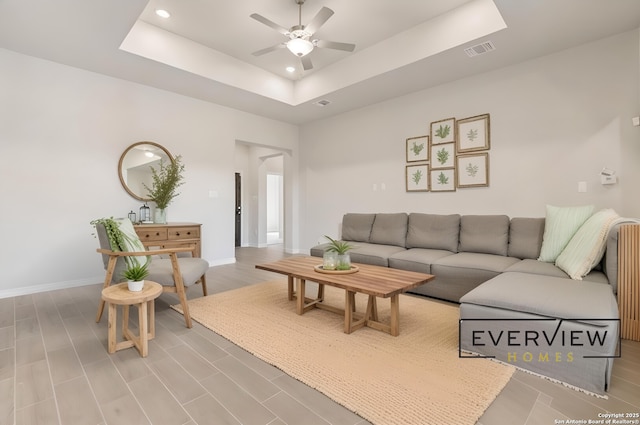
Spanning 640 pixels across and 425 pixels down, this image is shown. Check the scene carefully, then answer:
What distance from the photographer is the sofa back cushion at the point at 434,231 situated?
3.86m

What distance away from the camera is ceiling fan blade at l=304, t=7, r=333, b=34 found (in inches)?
101

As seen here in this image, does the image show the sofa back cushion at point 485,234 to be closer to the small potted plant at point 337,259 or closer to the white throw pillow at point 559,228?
the white throw pillow at point 559,228

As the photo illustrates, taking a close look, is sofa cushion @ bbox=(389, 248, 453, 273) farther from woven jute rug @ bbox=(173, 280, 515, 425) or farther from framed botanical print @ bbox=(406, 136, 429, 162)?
framed botanical print @ bbox=(406, 136, 429, 162)

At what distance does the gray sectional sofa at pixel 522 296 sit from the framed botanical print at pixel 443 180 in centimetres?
60

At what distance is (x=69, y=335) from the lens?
2393mm

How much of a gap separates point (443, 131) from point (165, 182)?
4070mm

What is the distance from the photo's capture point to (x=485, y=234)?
361cm

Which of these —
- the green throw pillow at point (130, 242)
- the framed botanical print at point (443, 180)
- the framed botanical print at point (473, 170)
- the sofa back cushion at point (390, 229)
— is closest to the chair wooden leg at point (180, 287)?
the green throw pillow at point (130, 242)

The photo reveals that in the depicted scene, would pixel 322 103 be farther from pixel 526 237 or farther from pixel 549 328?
pixel 549 328

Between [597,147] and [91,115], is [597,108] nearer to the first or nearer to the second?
[597,147]

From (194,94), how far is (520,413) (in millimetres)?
5225

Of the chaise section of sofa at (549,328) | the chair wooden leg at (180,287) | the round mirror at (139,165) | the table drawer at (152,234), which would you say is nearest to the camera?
the chaise section of sofa at (549,328)

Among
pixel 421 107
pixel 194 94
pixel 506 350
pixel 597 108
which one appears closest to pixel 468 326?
pixel 506 350

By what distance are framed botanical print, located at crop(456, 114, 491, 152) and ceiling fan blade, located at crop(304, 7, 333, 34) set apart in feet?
8.05
